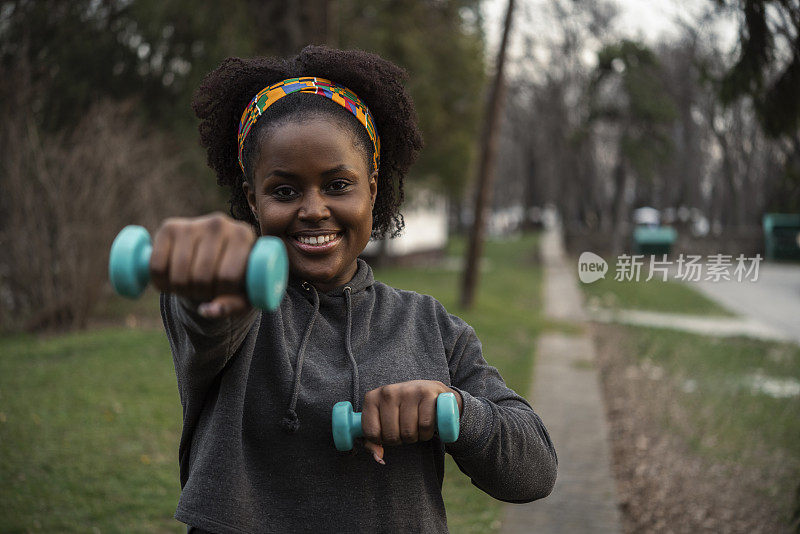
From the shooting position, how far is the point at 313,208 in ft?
4.96

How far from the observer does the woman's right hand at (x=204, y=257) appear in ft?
3.33

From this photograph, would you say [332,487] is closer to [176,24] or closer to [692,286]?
[176,24]

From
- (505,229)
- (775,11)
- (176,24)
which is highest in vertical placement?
(176,24)

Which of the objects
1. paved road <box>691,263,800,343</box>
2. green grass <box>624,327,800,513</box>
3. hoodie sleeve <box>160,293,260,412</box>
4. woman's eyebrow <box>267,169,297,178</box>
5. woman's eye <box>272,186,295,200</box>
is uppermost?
woman's eyebrow <box>267,169,297,178</box>

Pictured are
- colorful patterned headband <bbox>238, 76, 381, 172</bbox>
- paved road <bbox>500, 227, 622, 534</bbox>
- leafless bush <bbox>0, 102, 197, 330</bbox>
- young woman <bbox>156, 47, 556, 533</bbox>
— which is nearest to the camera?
young woman <bbox>156, 47, 556, 533</bbox>

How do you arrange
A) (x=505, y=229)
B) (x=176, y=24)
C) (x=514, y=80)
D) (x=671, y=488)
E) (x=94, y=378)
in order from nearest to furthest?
1. (x=671, y=488)
2. (x=94, y=378)
3. (x=176, y=24)
4. (x=514, y=80)
5. (x=505, y=229)

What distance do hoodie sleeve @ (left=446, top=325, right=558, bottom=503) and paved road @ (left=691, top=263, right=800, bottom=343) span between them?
632cm

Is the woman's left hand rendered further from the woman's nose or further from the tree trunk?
the tree trunk

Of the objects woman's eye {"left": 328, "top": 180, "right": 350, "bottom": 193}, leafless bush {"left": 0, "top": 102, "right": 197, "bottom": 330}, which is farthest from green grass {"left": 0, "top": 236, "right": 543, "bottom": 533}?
woman's eye {"left": 328, "top": 180, "right": 350, "bottom": 193}

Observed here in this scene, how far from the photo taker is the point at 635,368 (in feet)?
27.2

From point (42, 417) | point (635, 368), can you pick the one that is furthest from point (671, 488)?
point (42, 417)

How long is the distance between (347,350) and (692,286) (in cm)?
1557

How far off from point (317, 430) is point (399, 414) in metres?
0.24

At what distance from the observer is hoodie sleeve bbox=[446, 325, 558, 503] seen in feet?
4.92
